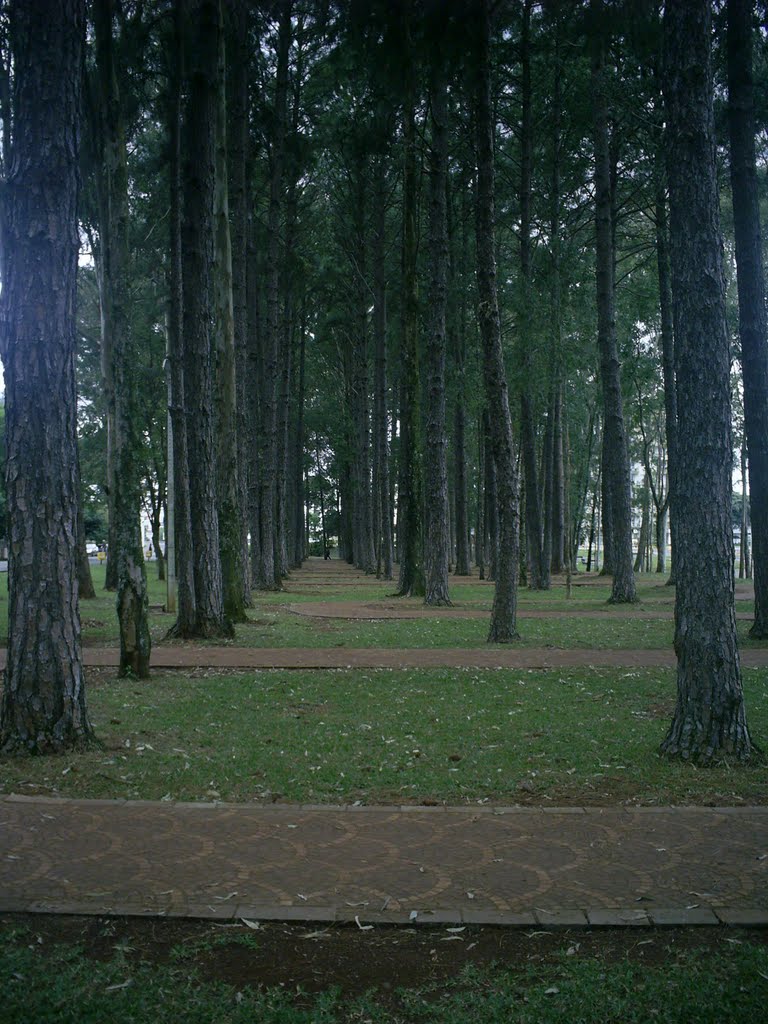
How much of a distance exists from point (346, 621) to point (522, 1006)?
16029mm

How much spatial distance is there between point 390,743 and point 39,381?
4.28 meters

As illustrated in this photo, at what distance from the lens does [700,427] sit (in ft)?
24.5

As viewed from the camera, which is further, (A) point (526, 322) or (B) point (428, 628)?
(A) point (526, 322)

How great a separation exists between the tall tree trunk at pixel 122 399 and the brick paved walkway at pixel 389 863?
4.78 metres

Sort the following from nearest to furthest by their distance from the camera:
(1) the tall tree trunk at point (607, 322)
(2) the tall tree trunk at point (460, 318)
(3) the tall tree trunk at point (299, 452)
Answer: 1. (1) the tall tree trunk at point (607, 322)
2. (2) the tall tree trunk at point (460, 318)
3. (3) the tall tree trunk at point (299, 452)

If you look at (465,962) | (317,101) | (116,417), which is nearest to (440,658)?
(116,417)

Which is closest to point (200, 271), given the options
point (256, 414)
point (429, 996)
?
point (429, 996)

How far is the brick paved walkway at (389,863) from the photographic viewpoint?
4.70 m

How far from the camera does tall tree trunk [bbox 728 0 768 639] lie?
14844mm

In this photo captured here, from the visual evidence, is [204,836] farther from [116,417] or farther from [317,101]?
[317,101]

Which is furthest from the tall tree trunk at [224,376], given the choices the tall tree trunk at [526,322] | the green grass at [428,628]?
the tall tree trunk at [526,322]

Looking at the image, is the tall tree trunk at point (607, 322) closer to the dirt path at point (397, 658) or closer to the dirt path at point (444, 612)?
the dirt path at point (444, 612)

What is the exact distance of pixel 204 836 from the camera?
580 cm

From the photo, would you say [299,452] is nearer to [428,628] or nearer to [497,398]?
[428,628]
